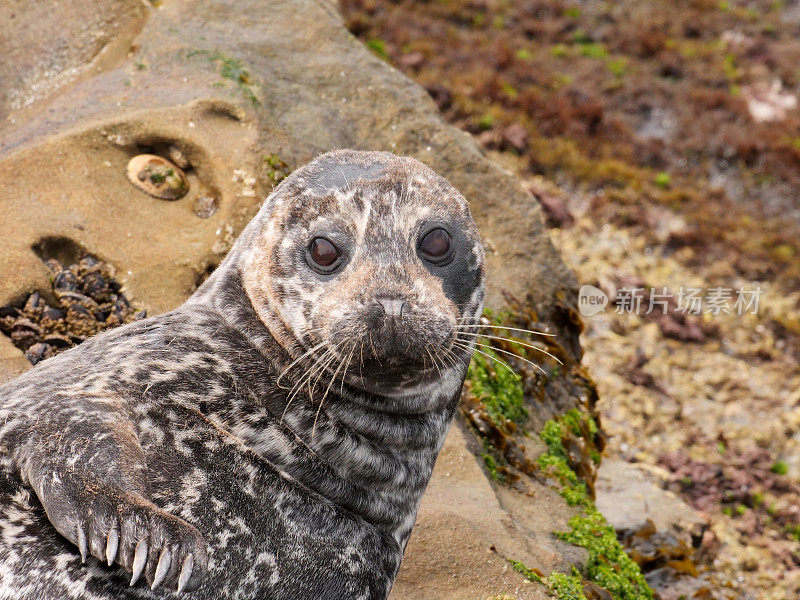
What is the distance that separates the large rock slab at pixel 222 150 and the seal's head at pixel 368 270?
1.57 meters

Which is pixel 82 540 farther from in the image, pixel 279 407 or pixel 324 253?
pixel 324 253

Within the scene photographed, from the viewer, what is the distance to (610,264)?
509 inches

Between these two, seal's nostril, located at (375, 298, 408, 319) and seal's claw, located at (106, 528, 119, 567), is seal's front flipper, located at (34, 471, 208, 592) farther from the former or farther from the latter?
seal's nostril, located at (375, 298, 408, 319)

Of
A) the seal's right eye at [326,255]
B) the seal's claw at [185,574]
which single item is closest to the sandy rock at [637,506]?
the seal's right eye at [326,255]

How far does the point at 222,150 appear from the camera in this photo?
6695 mm

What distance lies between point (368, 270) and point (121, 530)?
1.46m

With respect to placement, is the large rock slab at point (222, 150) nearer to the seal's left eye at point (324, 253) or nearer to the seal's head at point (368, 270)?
the seal's head at point (368, 270)

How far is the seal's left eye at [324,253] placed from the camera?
4.00 m

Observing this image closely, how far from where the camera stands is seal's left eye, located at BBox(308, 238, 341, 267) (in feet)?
13.1

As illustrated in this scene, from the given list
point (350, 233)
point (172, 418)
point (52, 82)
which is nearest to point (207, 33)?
point (52, 82)

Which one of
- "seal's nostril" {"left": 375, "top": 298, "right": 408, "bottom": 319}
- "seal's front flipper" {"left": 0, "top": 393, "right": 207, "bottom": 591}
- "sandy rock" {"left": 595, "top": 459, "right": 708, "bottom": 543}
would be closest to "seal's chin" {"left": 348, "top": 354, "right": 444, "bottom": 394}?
"seal's nostril" {"left": 375, "top": 298, "right": 408, "bottom": 319}

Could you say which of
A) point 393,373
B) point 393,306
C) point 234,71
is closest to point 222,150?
point 234,71

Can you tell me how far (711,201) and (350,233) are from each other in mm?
12230

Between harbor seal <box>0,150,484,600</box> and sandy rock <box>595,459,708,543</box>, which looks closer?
harbor seal <box>0,150,484,600</box>
